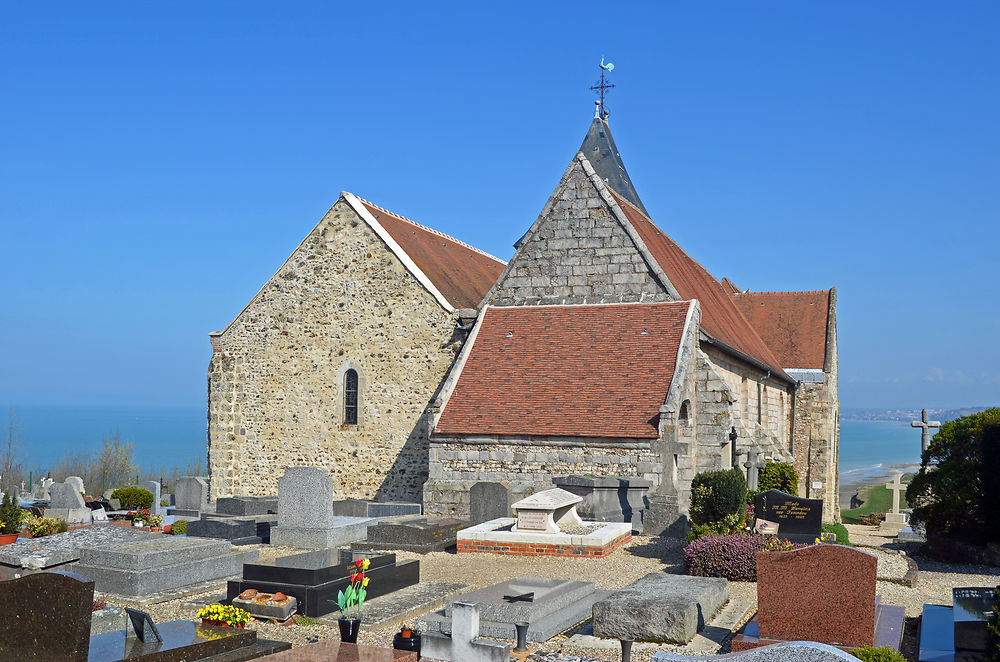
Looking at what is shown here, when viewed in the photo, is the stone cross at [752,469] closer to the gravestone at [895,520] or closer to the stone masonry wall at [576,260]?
the stone masonry wall at [576,260]

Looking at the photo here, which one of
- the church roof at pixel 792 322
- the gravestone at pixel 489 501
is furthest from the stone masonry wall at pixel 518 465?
the church roof at pixel 792 322

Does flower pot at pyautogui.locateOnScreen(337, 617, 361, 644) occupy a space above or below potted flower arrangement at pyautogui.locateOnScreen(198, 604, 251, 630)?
above

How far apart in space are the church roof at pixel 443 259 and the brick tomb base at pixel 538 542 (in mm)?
8663

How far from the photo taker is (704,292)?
2555cm

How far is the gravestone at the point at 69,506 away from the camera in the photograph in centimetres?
1884

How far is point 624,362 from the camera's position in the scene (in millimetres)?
18688

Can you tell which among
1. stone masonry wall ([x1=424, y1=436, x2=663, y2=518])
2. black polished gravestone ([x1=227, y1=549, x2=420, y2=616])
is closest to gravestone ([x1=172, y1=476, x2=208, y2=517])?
stone masonry wall ([x1=424, y1=436, x2=663, y2=518])

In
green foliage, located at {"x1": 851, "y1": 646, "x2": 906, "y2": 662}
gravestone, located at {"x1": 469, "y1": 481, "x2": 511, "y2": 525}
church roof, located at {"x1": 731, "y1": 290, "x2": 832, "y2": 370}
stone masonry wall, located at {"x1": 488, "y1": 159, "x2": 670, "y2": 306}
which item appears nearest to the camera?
green foliage, located at {"x1": 851, "y1": 646, "x2": 906, "y2": 662}

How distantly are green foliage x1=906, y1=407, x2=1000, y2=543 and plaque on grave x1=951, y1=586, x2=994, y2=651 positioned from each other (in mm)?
5664

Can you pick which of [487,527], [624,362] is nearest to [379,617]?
[487,527]

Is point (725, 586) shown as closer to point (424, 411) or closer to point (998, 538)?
point (998, 538)

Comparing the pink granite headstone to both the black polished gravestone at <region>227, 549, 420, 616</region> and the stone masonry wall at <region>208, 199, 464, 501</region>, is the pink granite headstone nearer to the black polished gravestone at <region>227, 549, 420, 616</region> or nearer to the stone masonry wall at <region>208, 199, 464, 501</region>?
the black polished gravestone at <region>227, 549, 420, 616</region>

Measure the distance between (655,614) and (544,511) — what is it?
5.63 m

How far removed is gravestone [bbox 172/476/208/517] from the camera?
66.6 feet
